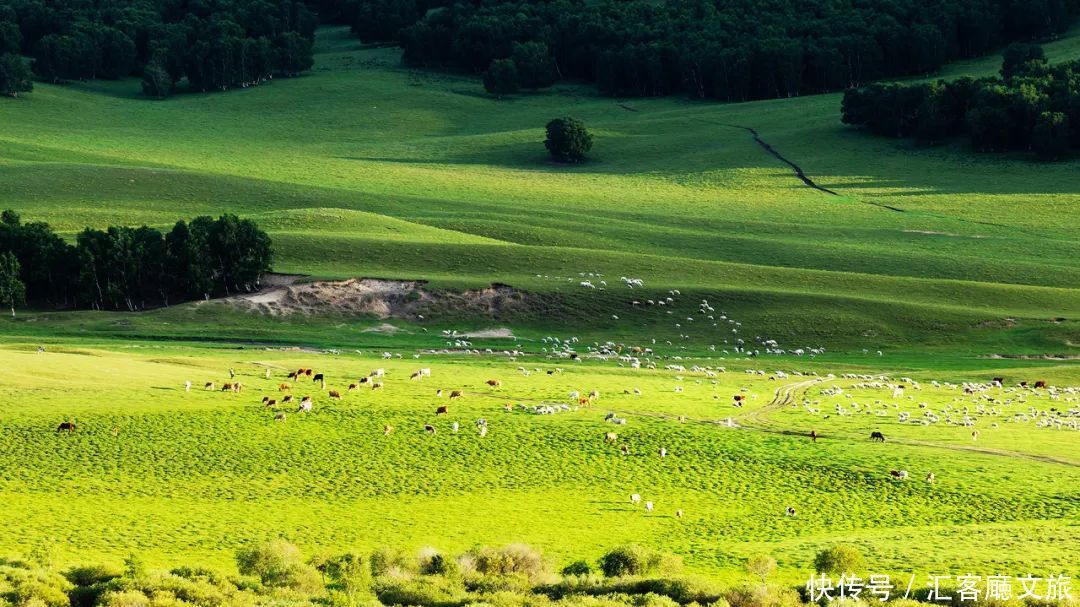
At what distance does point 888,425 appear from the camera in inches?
2154

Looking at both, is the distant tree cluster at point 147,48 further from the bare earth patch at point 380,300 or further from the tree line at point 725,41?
the bare earth patch at point 380,300

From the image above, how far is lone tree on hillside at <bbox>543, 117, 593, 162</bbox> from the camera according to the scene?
140 meters

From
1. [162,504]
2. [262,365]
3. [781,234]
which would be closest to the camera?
[162,504]

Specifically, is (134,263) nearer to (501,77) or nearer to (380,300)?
(380,300)

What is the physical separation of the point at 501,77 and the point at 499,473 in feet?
451

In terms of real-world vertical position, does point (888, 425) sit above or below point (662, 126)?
below

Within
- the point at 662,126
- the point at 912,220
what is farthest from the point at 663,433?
the point at 662,126

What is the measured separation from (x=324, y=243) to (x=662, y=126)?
72.5 metres

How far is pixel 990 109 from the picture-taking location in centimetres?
13375

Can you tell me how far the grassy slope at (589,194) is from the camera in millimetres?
88188

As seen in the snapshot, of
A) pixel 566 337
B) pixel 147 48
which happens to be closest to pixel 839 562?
pixel 566 337

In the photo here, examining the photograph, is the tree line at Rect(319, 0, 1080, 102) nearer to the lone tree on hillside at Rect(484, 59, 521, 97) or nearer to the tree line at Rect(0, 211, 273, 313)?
the lone tree on hillside at Rect(484, 59, 521, 97)

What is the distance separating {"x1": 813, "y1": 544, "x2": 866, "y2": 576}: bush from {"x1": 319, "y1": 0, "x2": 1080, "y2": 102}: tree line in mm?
139637

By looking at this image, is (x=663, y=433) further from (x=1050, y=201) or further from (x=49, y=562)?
(x=1050, y=201)
